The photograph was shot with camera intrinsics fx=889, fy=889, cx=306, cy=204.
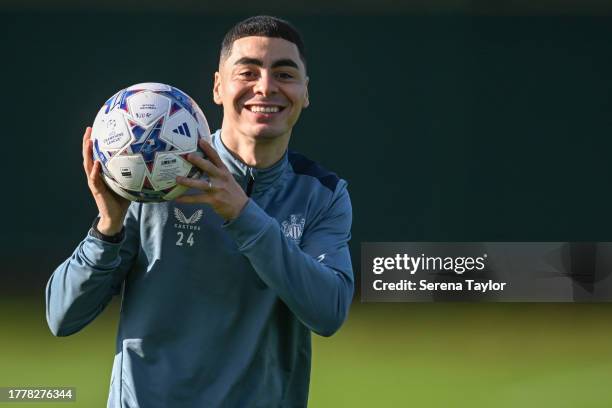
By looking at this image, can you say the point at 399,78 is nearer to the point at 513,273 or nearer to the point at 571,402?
Answer: the point at 513,273

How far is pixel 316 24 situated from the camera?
13.3ft

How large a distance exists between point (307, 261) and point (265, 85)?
0.41m

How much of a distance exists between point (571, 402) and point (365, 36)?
1.95m

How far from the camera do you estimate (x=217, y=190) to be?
1754 millimetres

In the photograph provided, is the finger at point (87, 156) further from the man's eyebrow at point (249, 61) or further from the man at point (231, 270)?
the man's eyebrow at point (249, 61)

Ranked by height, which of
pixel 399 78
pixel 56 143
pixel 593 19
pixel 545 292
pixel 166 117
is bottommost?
pixel 166 117

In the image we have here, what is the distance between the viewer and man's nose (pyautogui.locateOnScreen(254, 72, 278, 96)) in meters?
1.97

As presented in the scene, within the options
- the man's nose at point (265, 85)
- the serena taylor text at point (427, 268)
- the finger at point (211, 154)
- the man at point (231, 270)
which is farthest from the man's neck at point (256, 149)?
the serena taylor text at point (427, 268)

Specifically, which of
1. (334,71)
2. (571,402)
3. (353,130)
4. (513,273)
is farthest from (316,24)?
(571,402)

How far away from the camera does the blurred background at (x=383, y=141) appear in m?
4.05

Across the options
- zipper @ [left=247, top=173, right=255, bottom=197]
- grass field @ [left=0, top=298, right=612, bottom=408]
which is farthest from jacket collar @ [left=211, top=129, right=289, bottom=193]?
grass field @ [left=0, top=298, right=612, bottom=408]

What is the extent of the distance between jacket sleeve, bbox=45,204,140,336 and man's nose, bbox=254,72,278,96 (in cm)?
37

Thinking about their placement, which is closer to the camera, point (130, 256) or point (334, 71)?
point (130, 256)

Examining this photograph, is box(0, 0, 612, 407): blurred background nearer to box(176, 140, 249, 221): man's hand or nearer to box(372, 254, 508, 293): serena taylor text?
box(372, 254, 508, 293): serena taylor text
